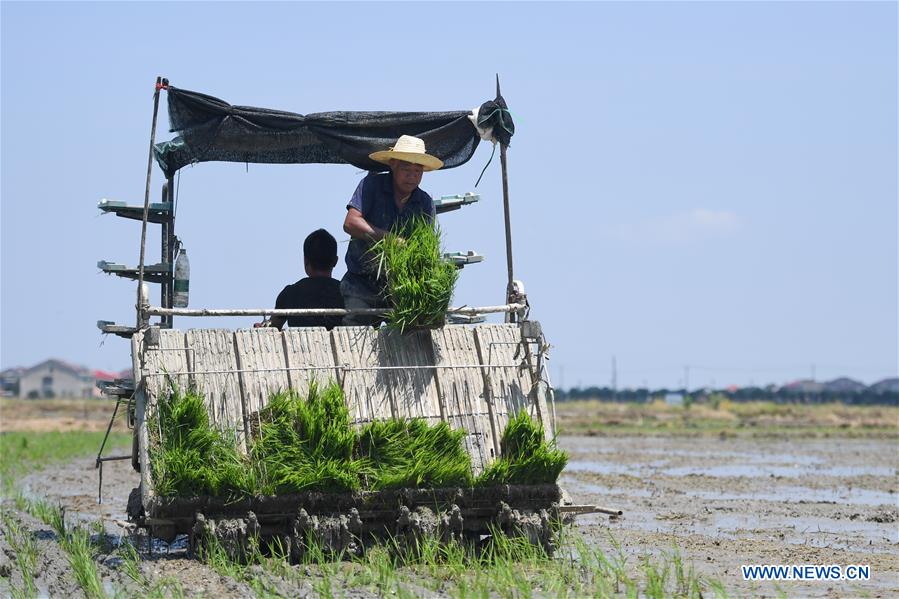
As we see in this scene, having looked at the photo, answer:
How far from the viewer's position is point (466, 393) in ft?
30.0

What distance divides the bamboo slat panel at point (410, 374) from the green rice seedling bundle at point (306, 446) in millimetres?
528

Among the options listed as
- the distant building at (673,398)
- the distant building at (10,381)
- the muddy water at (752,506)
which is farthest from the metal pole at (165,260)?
the distant building at (10,381)

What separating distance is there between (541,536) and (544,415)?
0.90m

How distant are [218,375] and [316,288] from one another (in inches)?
59.7

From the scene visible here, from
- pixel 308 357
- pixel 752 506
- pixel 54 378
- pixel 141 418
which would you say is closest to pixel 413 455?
pixel 308 357

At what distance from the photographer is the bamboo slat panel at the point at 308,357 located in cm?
877

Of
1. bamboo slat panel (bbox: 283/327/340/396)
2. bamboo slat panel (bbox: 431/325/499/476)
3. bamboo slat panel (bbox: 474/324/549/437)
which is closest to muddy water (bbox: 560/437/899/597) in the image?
bamboo slat panel (bbox: 474/324/549/437)

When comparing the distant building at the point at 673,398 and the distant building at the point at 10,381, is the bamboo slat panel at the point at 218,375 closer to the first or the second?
the distant building at the point at 673,398

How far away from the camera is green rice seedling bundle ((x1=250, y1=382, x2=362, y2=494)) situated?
8.29m

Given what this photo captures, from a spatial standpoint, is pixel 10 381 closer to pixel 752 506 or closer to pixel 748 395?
pixel 748 395

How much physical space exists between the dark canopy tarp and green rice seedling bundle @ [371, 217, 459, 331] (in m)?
1.17

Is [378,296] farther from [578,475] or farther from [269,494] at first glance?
[578,475]

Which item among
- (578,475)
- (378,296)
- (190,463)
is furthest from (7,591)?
(578,475)

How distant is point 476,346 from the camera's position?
933 centimetres
